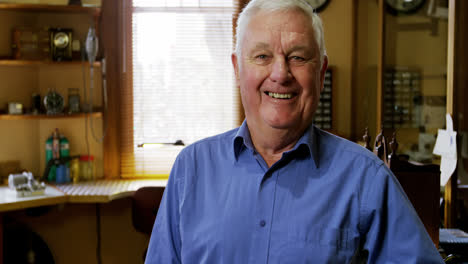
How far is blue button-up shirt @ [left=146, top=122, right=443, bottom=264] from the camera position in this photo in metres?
1.16

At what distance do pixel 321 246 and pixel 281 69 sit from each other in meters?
0.47

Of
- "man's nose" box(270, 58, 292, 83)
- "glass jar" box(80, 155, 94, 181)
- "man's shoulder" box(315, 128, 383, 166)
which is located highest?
"man's nose" box(270, 58, 292, 83)

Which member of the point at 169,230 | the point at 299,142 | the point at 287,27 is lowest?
the point at 169,230

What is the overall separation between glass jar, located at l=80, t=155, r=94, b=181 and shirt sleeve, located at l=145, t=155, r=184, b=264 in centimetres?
272

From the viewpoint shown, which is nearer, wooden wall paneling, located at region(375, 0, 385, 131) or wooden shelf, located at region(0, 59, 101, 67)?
wooden wall paneling, located at region(375, 0, 385, 131)

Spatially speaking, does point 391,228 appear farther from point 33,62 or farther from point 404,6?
point 33,62

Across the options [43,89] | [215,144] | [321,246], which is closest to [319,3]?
[43,89]

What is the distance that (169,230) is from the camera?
1361mm

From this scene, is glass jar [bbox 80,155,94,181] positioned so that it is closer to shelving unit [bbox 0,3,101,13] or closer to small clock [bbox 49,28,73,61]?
small clock [bbox 49,28,73,61]

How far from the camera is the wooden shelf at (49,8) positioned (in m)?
3.59

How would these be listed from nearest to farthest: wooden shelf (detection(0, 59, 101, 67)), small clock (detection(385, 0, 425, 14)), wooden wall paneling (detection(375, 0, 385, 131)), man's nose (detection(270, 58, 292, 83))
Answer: man's nose (detection(270, 58, 292, 83)), small clock (detection(385, 0, 425, 14)), wooden wall paneling (detection(375, 0, 385, 131)), wooden shelf (detection(0, 59, 101, 67))

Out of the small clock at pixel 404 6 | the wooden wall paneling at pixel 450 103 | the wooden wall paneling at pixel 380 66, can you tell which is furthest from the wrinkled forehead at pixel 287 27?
the wooden wall paneling at pixel 380 66

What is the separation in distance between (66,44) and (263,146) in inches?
114

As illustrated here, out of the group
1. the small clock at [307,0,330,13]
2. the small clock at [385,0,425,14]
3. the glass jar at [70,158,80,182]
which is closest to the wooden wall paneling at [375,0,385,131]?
the small clock at [385,0,425,14]
